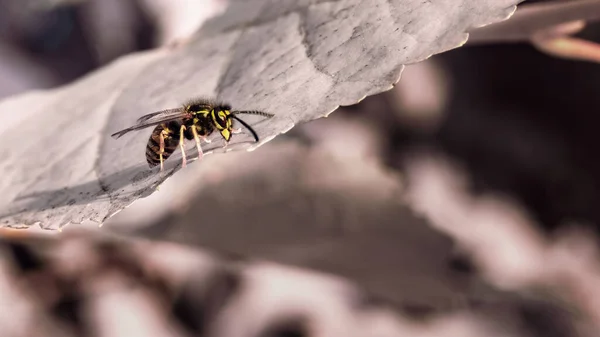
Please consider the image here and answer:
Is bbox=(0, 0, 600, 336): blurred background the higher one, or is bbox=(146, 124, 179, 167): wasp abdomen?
bbox=(146, 124, 179, 167): wasp abdomen

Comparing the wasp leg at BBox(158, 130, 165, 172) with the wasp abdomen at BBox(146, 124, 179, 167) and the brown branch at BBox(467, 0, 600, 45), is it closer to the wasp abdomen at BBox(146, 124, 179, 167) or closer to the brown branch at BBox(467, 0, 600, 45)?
the wasp abdomen at BBox(146, 124, 179, 167)

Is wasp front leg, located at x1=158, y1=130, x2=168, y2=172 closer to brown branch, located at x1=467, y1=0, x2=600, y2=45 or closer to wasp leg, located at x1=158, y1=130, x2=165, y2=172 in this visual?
wasp leg, located at x1=158, y1=130, x2=165, y2=172

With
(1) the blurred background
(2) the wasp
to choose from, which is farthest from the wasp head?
(1) the blurred background

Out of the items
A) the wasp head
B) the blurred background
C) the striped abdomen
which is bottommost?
the blurred background

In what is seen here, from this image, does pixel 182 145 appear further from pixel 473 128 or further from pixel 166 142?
pixel 473 128

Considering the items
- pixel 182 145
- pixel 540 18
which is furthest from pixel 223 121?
pixel 540 18

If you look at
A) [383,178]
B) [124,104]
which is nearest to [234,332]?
[383,178]

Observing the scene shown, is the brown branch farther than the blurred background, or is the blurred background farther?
the blurred background

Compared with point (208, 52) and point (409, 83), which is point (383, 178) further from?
point (409, 83)
